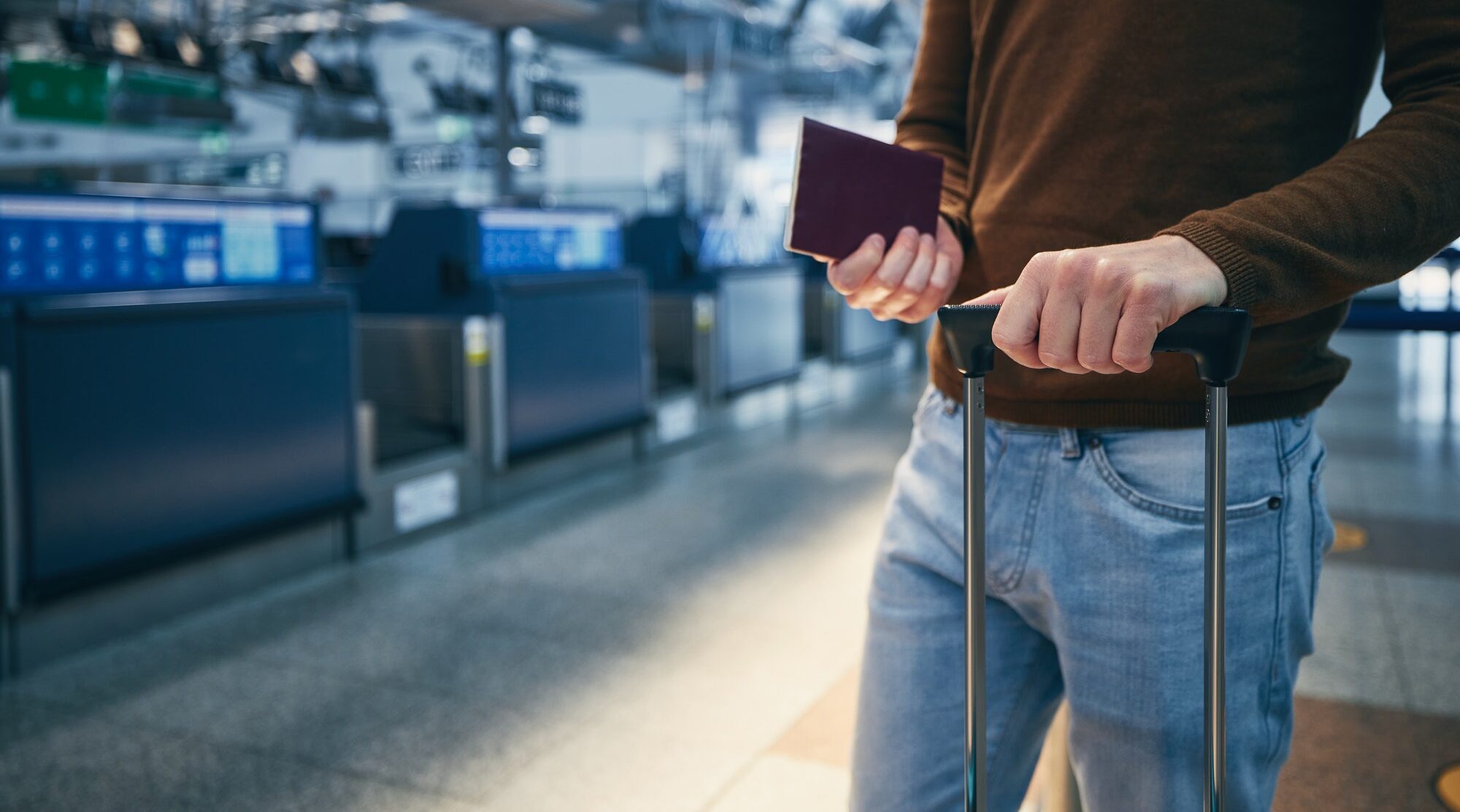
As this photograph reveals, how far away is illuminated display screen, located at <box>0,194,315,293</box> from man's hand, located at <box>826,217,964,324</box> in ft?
7.74

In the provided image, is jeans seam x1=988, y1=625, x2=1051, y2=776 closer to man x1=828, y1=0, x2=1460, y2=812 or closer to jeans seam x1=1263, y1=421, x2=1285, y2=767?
man x1=828, y1=0, x2=1460, y2=812

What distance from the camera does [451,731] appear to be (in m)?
2.40

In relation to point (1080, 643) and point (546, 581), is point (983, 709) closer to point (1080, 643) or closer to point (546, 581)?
point (1080, 643)

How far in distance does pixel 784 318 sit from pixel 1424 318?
208 inches

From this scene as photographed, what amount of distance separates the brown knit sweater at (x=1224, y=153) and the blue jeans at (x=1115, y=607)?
0.04 m

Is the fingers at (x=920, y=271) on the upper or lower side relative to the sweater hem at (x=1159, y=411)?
upper

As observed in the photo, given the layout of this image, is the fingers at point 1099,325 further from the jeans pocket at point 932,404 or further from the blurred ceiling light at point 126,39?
the blurred ceiling light at point 126,39

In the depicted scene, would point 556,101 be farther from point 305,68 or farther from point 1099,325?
point 1099,325

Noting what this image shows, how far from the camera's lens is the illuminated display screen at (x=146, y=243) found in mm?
2658

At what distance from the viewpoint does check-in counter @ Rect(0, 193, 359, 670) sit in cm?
262

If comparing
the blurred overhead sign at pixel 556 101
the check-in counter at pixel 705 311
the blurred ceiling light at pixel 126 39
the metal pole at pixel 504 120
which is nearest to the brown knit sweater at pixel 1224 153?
the check-in counter at pixel 705 311

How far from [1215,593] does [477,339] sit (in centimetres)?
371

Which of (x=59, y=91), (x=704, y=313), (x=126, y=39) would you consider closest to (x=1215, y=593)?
(x=704, y=313)

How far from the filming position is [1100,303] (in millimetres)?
683
